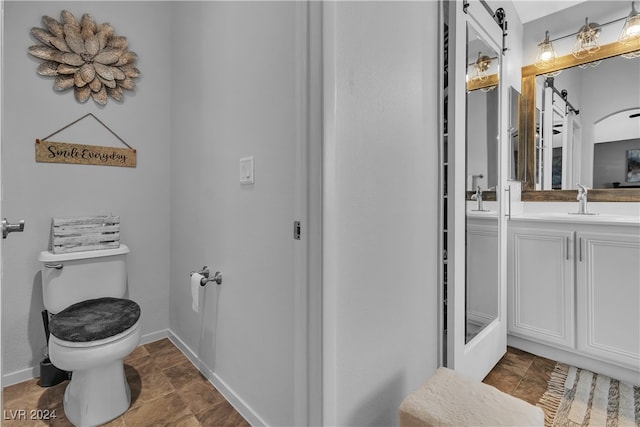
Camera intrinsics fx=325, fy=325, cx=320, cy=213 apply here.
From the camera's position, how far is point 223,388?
1645 mm

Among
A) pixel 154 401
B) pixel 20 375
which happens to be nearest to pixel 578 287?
pixel 154 401

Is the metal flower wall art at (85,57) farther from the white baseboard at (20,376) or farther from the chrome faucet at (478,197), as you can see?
the chrome faucet at (478,197)

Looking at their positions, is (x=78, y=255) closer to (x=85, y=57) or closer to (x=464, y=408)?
(x=85, y=57)

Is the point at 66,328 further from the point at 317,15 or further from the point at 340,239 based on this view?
the point at 317,15

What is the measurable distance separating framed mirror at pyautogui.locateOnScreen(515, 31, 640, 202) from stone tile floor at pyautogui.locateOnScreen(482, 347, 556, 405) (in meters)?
1.16

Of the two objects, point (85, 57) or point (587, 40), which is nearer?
point (85, 57)

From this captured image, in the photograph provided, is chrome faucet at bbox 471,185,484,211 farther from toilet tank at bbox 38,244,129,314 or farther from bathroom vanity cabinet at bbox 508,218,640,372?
toilet tank at bbox 38,244,129,314

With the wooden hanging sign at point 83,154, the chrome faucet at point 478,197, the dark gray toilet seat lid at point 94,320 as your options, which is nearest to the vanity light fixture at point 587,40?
the chrome faucet at point 478,197

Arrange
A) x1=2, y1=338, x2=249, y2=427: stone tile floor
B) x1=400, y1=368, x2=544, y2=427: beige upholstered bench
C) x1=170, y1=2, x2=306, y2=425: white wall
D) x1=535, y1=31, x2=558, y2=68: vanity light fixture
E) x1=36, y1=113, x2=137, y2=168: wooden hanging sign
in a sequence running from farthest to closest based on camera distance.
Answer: x1=535, y1=31, x2=558, y2=68: vanity light fixture, x1=36, y1=113, x2=137, y2=168: wooden hanging sign, x1=2, y1=338, x2=249, y2=427: stone tile floor, x1=170, y1=2, x2=306, y2=425: white wall, x1=400, y1=368, x2=544, y2=427: beige upholstered bench

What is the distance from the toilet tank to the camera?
5.62ft

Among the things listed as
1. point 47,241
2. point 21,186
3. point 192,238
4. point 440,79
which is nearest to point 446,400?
point 440,79

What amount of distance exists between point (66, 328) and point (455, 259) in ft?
5.79

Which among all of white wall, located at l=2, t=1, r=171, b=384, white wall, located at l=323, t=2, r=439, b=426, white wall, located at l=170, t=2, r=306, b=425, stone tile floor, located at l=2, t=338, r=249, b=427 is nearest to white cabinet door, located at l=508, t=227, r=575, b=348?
white wall, located at l=323, t=2, r=439, b=426

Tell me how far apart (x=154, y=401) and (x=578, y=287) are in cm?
240
